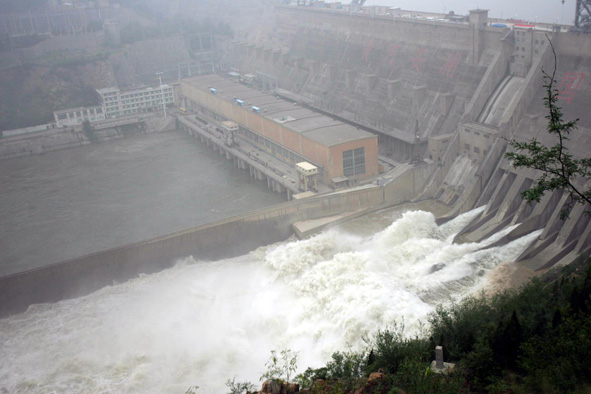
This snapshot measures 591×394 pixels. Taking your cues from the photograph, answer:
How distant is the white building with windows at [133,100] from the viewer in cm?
5194

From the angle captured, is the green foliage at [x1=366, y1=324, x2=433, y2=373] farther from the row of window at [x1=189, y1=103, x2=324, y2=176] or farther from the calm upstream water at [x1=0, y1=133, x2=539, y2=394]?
the row of window at [x1=189, y1=103, x2=324, y2=176]

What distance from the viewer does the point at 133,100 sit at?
5288 cm

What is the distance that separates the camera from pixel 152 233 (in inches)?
1177

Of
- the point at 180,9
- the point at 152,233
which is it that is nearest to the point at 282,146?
the point at 152,233

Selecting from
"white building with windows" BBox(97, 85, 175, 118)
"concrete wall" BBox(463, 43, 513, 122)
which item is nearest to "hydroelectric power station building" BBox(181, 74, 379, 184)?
"white building with windows" BBox(97, 85, 175, 118)

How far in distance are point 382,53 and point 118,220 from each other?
22.7 m

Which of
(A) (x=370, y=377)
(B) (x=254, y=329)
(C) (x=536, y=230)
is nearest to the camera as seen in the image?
(A) (x=370, y=377)

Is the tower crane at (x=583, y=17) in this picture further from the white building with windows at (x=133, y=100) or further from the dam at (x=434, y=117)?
the white building with windows at (x=133, y=100)

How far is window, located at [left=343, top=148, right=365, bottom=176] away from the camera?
32.4m

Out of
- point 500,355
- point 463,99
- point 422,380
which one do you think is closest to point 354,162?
point 463,99

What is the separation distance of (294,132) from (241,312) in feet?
48.4

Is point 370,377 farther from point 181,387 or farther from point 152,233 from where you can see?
point 152,233

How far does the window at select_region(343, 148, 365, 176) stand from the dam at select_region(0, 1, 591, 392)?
1231 millimetres

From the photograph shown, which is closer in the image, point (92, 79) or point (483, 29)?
point (483, 29)
